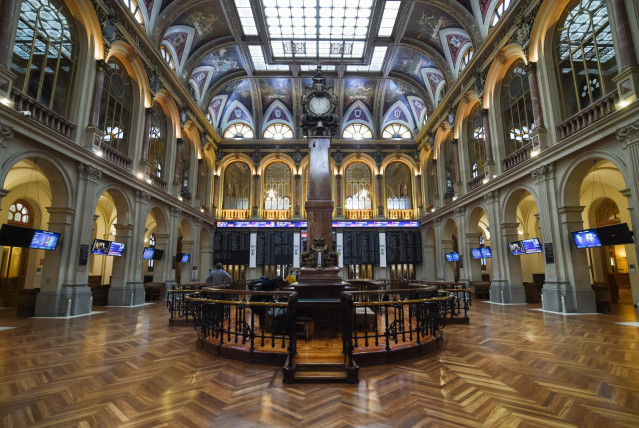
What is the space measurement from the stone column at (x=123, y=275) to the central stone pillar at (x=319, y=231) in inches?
332

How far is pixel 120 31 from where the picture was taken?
10914 millimetres

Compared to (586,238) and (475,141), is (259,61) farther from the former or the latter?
(586,238)

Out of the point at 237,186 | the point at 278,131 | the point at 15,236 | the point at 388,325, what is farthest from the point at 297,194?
the point at 388,325

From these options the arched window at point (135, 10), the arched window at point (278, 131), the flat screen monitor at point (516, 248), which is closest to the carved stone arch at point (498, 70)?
the flat screen monitor at point (516, 248)

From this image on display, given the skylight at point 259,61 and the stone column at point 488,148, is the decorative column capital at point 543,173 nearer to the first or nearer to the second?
the stone column at point 488,148

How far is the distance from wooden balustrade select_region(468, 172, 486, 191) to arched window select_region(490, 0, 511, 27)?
6.14 meters

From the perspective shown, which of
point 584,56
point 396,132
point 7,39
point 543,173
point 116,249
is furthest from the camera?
point 396,132

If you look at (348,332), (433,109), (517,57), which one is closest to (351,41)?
(433,109)

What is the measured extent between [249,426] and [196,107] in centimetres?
1797

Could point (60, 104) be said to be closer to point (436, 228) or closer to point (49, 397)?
point (49, 397)

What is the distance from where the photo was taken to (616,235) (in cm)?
817

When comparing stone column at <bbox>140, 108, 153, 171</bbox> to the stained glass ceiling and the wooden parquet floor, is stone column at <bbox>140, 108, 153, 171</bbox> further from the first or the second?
the wooden parquet floor

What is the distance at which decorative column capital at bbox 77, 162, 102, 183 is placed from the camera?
9.46m

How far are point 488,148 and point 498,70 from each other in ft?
10.1
